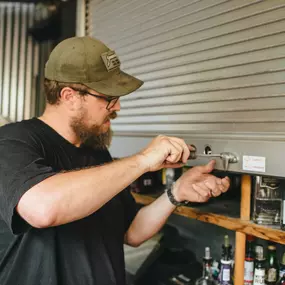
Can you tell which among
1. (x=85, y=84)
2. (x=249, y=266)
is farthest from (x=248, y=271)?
(x=85, y=84)

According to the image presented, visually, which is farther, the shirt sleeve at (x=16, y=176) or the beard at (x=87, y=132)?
the beard at (x=87, y=132)

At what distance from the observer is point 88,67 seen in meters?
1.15

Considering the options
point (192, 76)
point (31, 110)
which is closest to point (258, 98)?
point (192, 76)

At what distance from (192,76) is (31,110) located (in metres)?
1.41

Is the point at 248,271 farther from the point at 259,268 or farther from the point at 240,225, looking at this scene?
the point at 240,225

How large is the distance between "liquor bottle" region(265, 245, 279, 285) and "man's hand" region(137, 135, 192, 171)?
20.3 inches

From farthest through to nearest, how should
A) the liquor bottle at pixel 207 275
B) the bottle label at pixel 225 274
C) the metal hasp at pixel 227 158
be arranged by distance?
the liquor bottle at pixel 207 275 < the bottle label at pixel 225 274 < the metal hasp at pixel 227 158

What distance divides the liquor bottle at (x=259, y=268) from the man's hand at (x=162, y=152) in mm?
471

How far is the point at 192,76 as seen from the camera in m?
1.28

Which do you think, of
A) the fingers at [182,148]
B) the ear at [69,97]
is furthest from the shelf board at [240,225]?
the ear at [69,97]

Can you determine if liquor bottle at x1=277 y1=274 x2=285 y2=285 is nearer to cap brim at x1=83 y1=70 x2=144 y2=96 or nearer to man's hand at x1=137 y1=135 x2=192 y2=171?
man's hand at x1=137 y1=135 x2=192 y2=171

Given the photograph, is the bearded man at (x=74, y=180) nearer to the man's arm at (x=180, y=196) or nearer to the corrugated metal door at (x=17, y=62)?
the man's arm at (x=180, y=196)

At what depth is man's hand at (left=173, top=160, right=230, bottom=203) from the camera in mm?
1239

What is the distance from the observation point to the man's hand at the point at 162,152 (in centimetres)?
104
